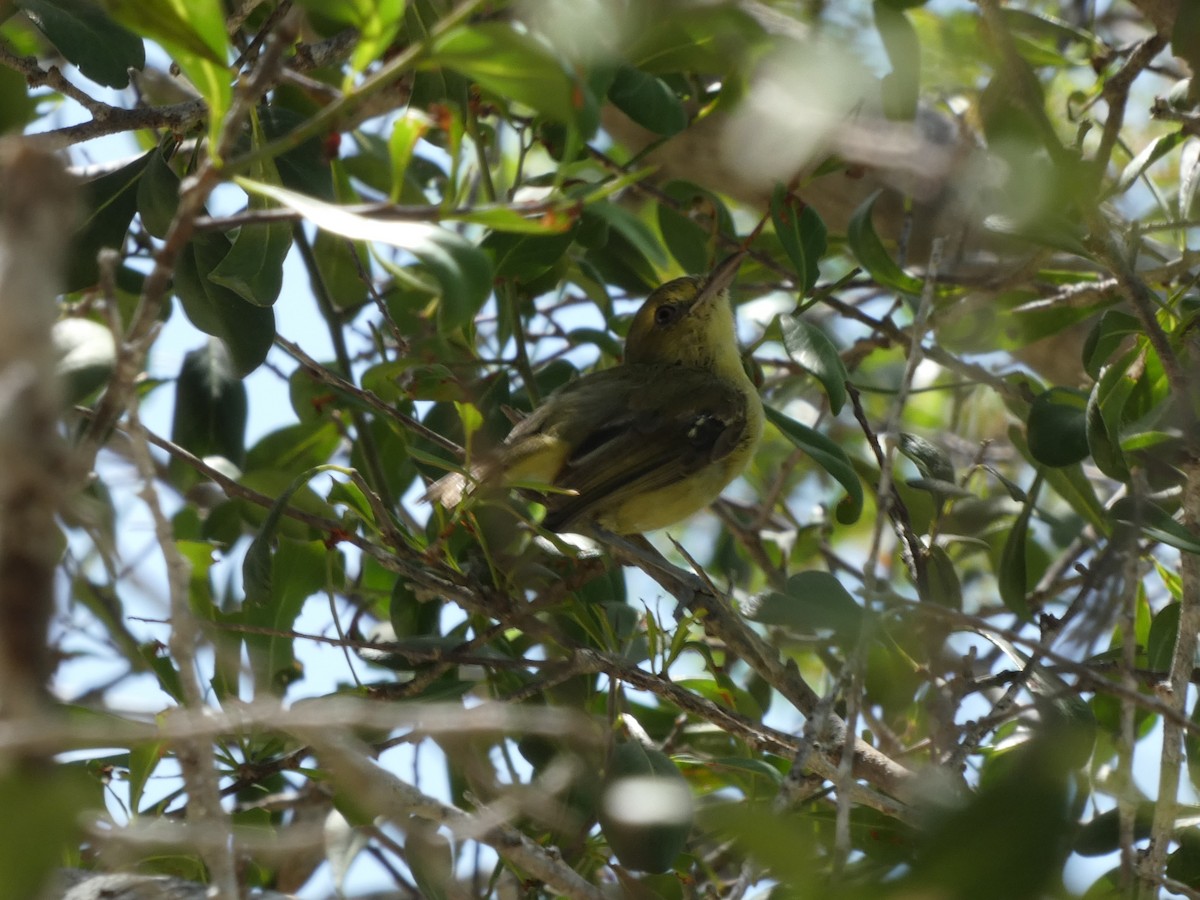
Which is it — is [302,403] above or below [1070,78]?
below

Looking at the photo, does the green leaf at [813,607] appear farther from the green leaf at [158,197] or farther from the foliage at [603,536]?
the green leaf at [158,197]

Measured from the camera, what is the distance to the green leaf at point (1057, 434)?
317 centimetres

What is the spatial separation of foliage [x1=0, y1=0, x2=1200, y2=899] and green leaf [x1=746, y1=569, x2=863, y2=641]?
1cm

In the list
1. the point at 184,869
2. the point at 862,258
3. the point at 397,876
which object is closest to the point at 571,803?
the point at 397,876

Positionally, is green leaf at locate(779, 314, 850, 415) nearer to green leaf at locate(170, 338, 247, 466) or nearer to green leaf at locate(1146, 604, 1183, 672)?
green leaf at locate(1146, 604, 1183, 672)

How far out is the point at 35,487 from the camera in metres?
1.22

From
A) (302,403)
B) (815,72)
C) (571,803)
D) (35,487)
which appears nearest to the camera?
(35,487)

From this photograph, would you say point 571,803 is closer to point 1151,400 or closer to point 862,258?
point 862,258

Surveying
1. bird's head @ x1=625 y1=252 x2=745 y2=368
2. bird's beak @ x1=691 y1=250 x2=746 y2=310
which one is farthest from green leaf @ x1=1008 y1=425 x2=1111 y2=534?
bird's head @ x1=625 y1=252 x2=745 y2=368

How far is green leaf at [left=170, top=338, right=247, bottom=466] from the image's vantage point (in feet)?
13.5

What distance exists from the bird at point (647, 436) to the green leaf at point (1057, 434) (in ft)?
4.18

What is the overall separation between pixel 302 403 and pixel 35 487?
10.7 feet

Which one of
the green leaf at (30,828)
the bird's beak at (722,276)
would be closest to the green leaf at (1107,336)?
the bird's beak at (722,276)

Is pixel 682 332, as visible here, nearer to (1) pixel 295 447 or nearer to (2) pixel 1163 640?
(1) pixel 295 447
